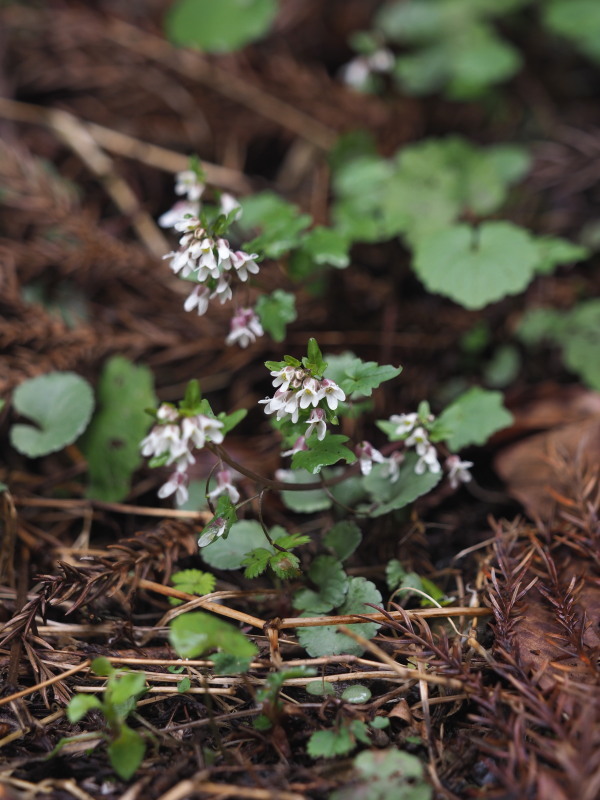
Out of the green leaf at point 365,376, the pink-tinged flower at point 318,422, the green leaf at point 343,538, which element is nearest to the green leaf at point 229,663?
the green leaf at point 343,538

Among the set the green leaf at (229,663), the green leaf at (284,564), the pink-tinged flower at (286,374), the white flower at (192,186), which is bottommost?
the green leaf at (229,663)

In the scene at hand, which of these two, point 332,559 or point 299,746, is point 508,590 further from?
point 299,746

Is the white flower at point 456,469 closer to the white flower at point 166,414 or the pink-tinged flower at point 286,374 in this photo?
the pink-tinged flower at point 286,374

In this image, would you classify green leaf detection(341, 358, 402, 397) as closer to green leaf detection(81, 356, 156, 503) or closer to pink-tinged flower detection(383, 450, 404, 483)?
pink-tinged flower detection(383, 450, 404, 483)

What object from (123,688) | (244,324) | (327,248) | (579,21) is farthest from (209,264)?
(579,21)

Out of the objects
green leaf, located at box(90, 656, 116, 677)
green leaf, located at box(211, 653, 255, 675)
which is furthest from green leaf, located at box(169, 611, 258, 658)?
green leaf, located at box(90, 656, 116, 677)

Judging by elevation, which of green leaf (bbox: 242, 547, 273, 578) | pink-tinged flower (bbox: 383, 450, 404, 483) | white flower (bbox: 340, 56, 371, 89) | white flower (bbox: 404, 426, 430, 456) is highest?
white flower (bbox: 340, 56, 371, 89)
